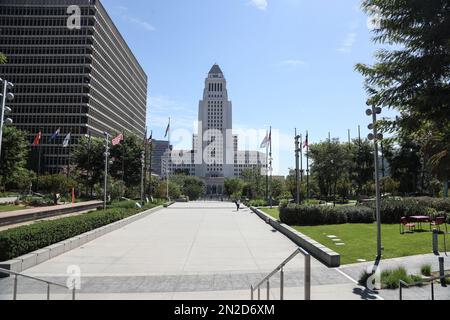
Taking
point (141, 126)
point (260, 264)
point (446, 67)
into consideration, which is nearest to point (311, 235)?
point (260, 264)

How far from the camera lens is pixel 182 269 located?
1184cm

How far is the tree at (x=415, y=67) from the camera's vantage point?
6.04 metres

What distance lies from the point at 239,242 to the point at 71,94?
10136 centimetres

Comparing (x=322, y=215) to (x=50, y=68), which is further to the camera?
(x=50, y=68)

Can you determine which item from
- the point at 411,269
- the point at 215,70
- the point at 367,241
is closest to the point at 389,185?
the point at 367,241

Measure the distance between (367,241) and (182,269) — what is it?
8.14 m

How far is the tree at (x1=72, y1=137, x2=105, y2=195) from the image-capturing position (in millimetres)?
53531

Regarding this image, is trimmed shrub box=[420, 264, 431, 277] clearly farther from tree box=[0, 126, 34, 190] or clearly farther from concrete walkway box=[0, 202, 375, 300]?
tree box=[0, 126, 34, 190]

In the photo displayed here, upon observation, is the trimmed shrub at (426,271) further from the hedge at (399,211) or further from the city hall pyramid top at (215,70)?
the city hall pyramid top at (215,70)

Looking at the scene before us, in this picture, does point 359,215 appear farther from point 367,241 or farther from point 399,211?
point 367,241

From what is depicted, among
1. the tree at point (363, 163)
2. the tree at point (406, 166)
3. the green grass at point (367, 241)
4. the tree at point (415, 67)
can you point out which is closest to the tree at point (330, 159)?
the tree at point (406, 166)

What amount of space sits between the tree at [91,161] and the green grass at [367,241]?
3861 cm

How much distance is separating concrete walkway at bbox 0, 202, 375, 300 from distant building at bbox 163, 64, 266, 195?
116391 millimetres
